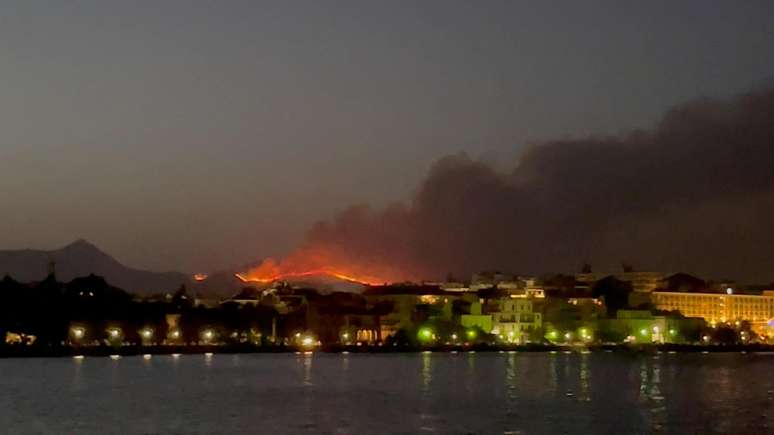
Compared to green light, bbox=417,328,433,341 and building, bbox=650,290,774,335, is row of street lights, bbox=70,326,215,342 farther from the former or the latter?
building, bbox=650,290,774,335

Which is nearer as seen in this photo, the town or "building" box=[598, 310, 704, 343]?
the town

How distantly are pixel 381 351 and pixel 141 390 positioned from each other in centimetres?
5089

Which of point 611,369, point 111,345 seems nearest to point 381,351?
point 111,345

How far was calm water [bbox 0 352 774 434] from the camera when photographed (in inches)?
1346

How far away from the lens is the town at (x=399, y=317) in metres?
85.2

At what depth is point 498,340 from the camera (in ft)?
337

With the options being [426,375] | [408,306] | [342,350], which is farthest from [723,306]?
[426,375]

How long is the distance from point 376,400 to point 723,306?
90617mm

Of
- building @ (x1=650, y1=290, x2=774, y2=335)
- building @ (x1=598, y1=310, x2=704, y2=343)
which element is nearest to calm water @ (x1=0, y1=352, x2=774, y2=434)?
building @ (x1=598, y1=310, x2=704, y2=343)

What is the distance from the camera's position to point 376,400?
42.9 m

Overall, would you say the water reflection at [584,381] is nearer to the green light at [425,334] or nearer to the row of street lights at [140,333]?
the green light at [425,334]

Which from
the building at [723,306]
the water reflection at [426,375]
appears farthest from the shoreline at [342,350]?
the water reflection at [426,375]

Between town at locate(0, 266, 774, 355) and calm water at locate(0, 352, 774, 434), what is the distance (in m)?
17.6

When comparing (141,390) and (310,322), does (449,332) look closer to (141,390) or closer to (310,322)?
(310,322)
